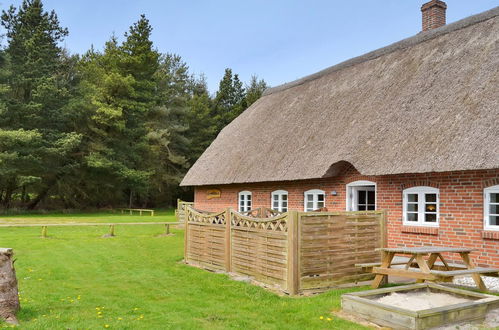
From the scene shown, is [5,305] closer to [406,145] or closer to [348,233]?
[348,233]

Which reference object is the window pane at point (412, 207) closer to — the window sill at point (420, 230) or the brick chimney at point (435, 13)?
the window sill at point (420, 230)

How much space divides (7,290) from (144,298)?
2.25 m

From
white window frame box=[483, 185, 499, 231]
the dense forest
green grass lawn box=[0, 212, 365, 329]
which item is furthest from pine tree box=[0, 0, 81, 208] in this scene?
white window frame box=[483, 185, 499, 231]

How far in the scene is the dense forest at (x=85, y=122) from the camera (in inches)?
1256

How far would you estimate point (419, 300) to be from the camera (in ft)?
22.6

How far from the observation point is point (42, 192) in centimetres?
3597

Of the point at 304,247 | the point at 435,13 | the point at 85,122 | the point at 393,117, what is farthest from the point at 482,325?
the point at 85,122

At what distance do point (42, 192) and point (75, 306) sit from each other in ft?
105

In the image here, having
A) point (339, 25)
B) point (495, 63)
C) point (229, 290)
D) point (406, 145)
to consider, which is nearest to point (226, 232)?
point (229, 290)

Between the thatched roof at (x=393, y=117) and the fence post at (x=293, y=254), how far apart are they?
142 inches

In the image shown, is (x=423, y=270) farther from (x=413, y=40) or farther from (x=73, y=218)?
(x=73, y=218)

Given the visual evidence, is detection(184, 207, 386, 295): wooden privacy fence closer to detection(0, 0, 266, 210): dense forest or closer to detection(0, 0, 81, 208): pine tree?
detection(0, 0, 266, 210): dense forest

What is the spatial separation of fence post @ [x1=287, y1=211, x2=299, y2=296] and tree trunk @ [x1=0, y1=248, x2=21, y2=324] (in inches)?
167

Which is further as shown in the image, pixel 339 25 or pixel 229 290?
pixel 339 25
